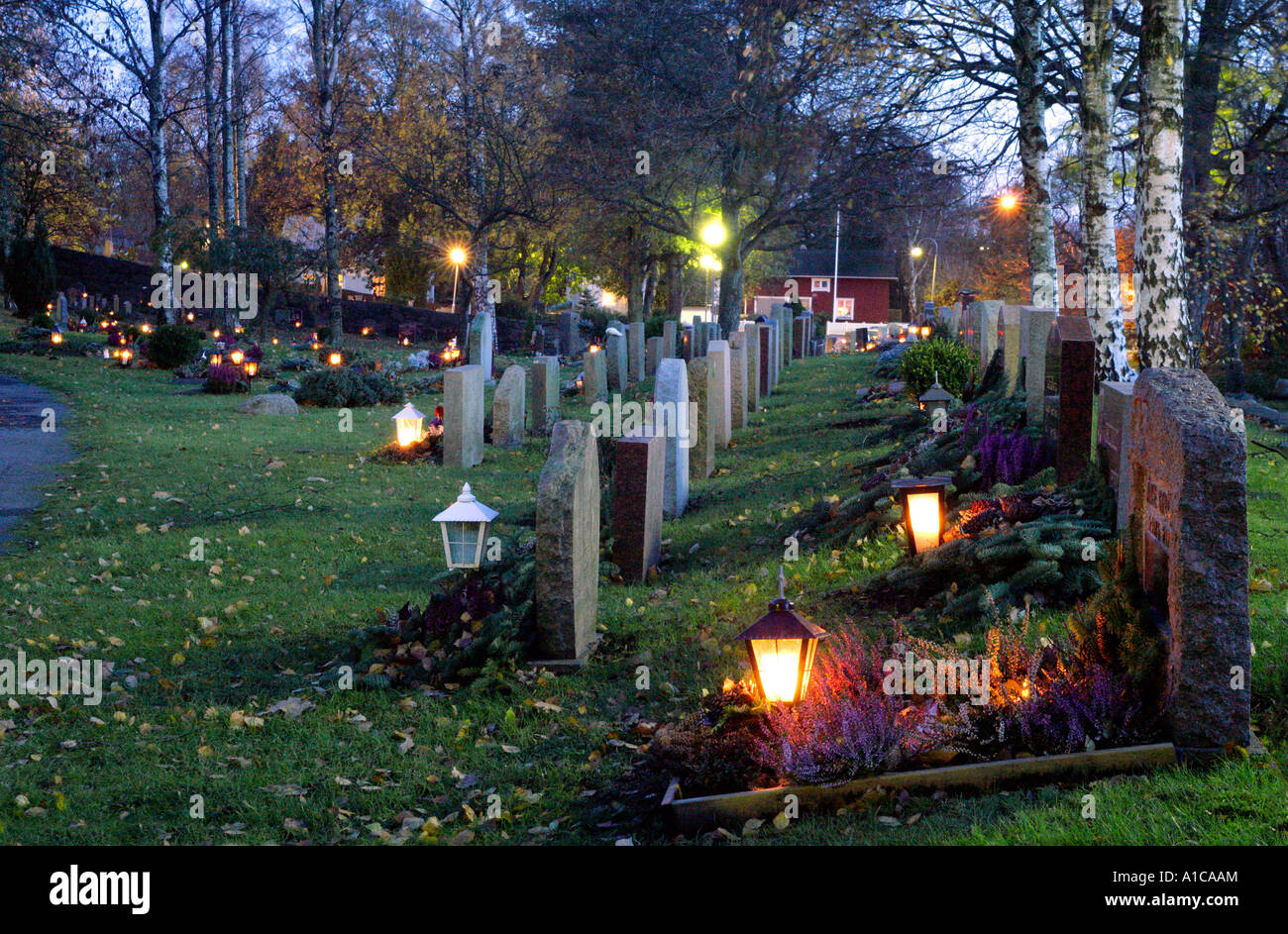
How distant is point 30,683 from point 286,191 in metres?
45.9

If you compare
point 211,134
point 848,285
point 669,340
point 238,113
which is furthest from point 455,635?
point 848,285

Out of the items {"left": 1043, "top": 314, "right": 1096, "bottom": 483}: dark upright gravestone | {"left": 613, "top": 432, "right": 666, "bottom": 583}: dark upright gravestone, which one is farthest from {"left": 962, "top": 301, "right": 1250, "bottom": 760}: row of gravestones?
{"left": 613, "top": 432, "right": 666, "bottom": 583}: dark upright gravestone

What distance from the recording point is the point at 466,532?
27.2ft

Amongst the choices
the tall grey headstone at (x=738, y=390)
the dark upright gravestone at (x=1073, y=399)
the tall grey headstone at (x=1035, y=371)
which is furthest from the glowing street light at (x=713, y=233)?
the dark upright gravestone at (x=1073, y=399)

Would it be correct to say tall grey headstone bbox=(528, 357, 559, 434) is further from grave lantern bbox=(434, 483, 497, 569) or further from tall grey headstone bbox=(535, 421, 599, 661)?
tall grey headstone bbox=(535, 421, 599, 661)

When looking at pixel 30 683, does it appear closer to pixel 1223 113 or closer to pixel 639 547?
pixel 639 547

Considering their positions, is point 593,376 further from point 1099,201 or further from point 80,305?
point 80,305

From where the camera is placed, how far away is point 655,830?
460 centimetres

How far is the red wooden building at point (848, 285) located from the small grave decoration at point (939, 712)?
5893 cm

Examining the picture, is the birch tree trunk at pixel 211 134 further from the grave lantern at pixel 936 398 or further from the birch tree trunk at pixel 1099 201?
the birch tree trunk at pixel 1099 201

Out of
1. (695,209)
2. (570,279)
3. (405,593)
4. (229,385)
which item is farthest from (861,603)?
(570,279)

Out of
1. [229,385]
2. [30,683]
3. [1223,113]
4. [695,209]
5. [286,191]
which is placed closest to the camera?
[30,683]

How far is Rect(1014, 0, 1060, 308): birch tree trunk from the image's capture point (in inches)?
609

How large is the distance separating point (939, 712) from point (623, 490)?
14.3 feet
